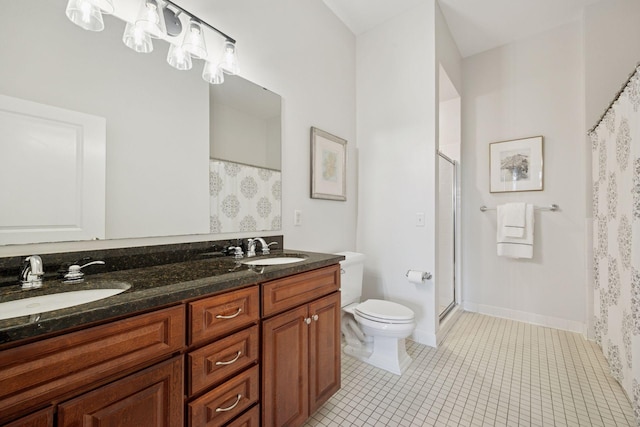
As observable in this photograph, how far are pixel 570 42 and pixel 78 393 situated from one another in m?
4.13

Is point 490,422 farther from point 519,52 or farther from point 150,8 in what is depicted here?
point 519,52

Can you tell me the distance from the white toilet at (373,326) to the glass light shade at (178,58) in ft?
4.86

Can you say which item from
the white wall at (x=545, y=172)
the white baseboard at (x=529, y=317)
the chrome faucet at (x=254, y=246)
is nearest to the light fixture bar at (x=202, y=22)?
the chrome faucet at (x=254, y=246)

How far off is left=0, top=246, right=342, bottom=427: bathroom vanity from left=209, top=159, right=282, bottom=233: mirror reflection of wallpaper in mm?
295

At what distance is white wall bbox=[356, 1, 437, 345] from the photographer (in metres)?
2.32

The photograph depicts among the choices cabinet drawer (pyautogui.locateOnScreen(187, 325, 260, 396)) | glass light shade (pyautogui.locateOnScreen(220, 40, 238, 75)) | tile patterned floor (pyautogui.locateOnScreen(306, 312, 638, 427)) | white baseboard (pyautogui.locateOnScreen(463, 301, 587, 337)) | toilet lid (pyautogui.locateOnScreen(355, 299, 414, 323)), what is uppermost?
glass light shade (pyautogui.locateOnScreen(220, 40, 238, 75))

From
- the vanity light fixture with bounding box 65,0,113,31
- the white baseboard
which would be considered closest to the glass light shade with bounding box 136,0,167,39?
the vanity light fixture with bounding box 65,0,113,31

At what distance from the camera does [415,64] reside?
238cm

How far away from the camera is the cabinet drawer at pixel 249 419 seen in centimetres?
103

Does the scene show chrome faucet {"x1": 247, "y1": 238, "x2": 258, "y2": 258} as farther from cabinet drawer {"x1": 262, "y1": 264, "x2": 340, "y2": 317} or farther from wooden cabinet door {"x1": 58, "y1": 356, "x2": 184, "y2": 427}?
wooden cabinet door {"x1": 58, "y1": 356, "x2": 184, "y2": 427}

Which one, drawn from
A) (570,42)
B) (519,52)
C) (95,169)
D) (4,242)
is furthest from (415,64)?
(4,242)

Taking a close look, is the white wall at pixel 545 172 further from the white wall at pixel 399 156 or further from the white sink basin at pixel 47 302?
the white sink basin at pixel 47 302

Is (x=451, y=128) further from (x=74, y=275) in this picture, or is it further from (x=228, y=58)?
(x=74, y=275)

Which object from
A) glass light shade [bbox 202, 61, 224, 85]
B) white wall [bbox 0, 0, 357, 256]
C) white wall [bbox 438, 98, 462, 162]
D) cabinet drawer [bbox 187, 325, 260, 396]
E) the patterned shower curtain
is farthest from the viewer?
white wall [bbox 438, 98, 462, 162]
